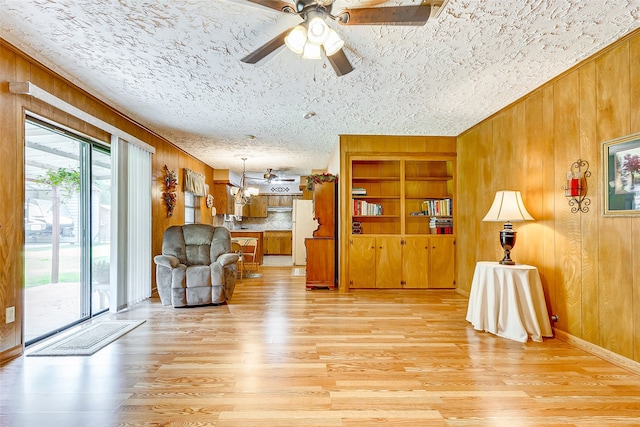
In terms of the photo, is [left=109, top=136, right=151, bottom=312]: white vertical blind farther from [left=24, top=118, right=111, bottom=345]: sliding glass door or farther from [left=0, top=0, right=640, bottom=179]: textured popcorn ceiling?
[left=0, top=0, right=640, bottom=179]: textured popcorn ceiling

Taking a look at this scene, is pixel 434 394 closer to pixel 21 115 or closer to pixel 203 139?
pixel 21 115

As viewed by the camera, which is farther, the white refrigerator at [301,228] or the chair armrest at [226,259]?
the white refrigerator at [301,228]

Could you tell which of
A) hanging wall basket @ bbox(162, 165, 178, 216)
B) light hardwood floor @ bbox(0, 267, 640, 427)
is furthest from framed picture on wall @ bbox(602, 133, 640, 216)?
hanging wall basket @ bbox(162, 165, 178, 216)

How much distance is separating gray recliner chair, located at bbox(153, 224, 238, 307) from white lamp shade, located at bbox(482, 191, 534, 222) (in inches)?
126

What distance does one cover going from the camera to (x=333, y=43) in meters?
1.98

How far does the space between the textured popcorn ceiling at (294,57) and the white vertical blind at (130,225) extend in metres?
0.57

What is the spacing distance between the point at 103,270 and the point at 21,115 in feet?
6.90

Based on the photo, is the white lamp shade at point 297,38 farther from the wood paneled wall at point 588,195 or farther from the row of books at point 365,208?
the row of books at point 365,208

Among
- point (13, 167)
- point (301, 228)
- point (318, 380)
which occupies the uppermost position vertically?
point (13, 167)

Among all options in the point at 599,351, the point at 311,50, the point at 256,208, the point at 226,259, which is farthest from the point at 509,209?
the point at 256,208

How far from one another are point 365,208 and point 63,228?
12.9 feet

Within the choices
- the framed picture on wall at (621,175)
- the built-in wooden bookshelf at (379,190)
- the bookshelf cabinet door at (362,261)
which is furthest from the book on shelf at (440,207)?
the framed picture on wall at (621,175)

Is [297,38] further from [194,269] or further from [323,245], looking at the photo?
[323,245]

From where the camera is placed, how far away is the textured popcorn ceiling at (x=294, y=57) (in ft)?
6.72
